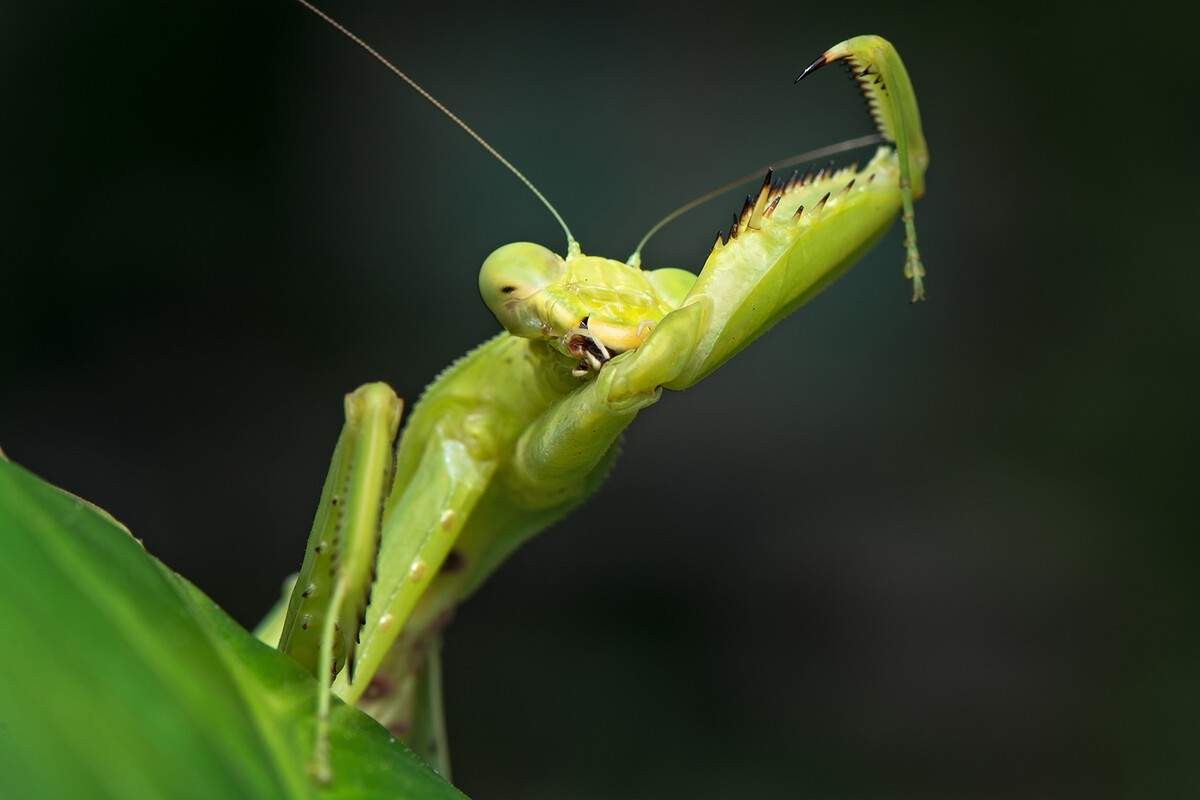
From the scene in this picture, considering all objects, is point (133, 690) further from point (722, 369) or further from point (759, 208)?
point (722, 369)

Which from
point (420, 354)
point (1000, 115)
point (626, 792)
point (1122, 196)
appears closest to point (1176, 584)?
point (1122, 196)

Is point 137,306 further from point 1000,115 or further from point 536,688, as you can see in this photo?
point 1000,115

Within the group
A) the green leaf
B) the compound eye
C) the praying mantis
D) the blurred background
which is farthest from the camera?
the blurred background

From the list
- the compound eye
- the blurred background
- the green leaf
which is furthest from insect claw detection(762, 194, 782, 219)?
the blurred background

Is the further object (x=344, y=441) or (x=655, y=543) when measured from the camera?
(x=655, y=543)

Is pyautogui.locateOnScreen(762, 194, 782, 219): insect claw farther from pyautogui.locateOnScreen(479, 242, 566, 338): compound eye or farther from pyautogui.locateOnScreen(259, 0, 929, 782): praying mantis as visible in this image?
pyautogui.locateOnScreen(479, 242, 566, 338): compound eye

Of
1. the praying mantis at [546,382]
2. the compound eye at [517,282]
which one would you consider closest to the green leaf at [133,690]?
the praying mantis at [546,382]
